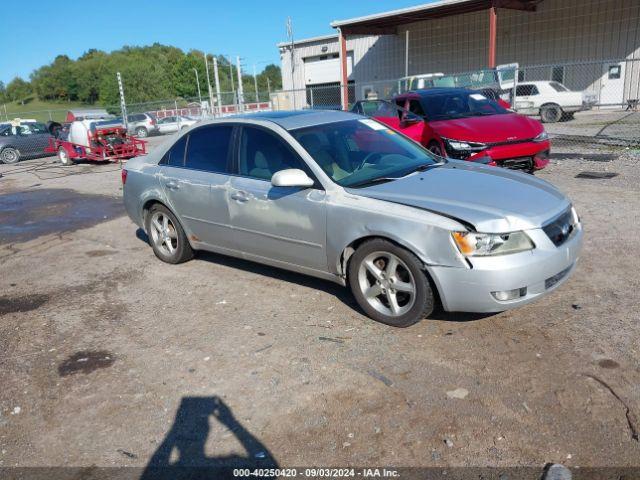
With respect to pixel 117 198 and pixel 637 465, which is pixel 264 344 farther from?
pixel 117 198

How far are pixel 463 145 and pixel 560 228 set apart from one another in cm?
509

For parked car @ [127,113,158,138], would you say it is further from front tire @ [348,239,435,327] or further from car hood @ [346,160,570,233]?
front tire @ [348,239,435,327]

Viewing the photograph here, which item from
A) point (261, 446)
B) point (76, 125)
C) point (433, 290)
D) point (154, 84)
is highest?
point (154, 84)

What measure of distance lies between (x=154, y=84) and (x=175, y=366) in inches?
3566

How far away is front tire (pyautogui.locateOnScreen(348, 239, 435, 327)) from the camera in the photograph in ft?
12.7

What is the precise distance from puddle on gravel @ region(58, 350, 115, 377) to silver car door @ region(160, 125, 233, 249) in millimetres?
1604

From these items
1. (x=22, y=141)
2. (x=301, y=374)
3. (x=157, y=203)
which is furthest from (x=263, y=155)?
(x=22, y=141)

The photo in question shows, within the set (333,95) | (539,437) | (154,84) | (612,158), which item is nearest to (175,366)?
(539,437)

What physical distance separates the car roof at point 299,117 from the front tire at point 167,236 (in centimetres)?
130

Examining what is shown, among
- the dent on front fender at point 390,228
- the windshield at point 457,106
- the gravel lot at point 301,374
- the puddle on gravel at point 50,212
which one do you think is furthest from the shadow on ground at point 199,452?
the windshield at point 457,106

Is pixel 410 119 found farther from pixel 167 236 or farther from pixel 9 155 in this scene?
pixel 9 155

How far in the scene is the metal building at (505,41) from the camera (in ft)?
94.6

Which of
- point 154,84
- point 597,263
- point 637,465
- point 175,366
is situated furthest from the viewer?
point 154,84

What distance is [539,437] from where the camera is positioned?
284cm
